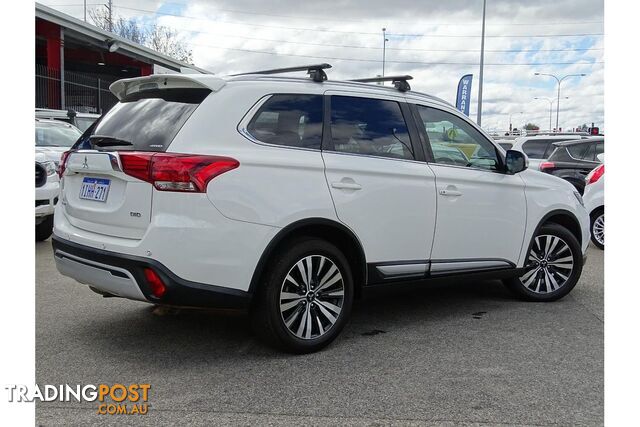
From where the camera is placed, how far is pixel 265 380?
381cm

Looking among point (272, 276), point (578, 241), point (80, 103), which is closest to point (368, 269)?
point (272, 276)

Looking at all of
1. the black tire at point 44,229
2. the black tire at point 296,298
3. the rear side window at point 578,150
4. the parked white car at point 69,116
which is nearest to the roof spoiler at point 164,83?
the black tire at point 296,298

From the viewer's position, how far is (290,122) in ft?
14.1

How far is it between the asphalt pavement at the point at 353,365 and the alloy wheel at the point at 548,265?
0.71 feet

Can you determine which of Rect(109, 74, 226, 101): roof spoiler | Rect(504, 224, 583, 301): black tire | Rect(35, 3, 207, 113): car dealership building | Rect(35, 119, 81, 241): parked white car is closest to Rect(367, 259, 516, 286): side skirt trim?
Rect(504, 224, 583, 301): black tire

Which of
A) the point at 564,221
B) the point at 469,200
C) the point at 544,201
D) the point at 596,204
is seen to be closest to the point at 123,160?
the point at 469,200

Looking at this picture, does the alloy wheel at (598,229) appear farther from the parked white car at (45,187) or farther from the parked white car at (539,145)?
the parked white car at (45,187)

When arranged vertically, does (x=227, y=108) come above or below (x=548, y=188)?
above

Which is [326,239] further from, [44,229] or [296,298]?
[44,229]

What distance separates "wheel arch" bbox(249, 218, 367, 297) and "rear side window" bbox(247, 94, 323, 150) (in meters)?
0.56

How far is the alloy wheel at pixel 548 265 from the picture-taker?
231 inches

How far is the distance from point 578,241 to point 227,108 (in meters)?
3.90

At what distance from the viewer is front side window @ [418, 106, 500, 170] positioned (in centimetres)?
510

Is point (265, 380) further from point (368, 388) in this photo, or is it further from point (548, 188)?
point (548, 188)
